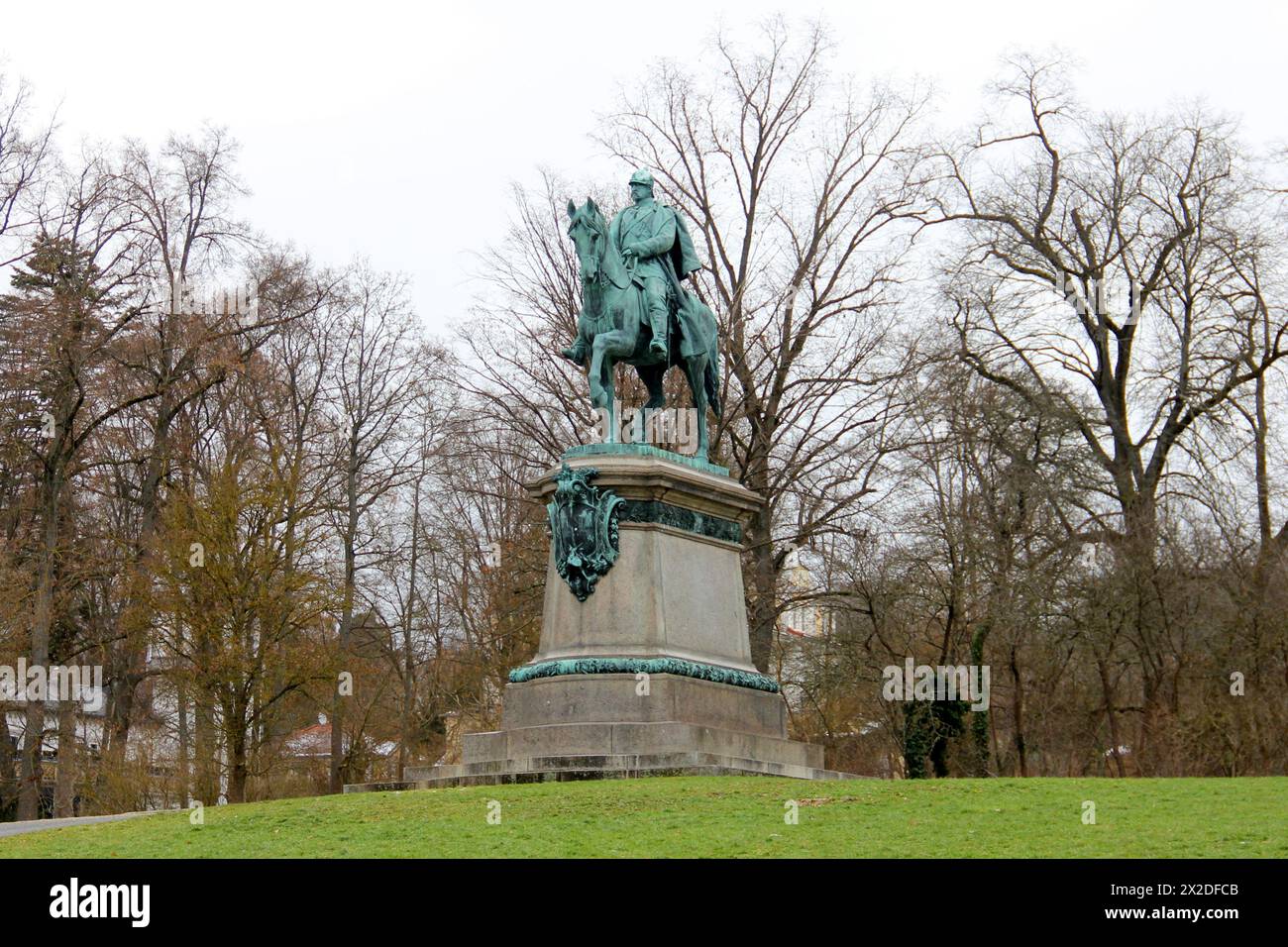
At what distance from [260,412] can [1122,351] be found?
1779 centimetres

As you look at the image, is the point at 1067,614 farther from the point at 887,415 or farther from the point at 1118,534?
the point at 887,415

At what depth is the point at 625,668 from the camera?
669 inches

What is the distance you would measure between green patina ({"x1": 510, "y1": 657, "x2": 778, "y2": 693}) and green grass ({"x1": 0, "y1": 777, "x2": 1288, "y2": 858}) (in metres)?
1.99

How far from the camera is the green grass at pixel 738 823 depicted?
10562 millimetres

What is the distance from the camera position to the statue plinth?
650 inches

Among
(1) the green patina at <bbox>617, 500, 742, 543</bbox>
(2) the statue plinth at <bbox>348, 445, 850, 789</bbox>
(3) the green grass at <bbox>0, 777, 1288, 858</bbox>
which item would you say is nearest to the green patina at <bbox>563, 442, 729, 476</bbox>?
(2) the statue plinth at <bbox>348, 445, 850, 789</bbox>

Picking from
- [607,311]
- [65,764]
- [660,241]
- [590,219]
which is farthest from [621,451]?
[65,764]

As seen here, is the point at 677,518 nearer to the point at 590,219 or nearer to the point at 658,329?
the point at 658,329

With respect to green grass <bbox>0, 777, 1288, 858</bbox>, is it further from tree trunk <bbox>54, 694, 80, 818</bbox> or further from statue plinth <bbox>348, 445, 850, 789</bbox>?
tree trunk <bbox>54, 694, 80, 818</bbox>

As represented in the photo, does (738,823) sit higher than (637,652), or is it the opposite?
(637,652)

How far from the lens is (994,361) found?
109ft

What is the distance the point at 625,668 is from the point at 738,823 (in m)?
5.15

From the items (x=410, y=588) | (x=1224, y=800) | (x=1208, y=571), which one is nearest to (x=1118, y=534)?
(x=1208, y=571)
